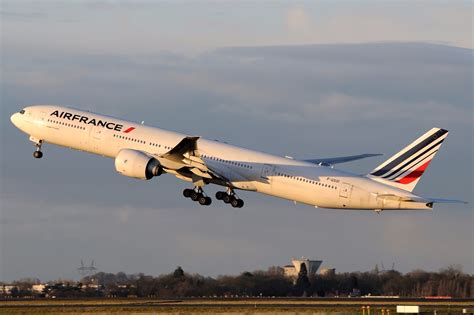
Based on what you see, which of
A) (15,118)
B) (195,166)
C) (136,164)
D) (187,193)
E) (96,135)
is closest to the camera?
(136,164)

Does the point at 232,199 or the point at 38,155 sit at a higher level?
the point at 38,155

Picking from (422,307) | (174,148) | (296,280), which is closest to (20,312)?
(174,148)

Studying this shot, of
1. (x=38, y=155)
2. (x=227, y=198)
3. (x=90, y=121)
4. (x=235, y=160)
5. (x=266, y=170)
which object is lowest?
Answer: (x=227, y=198)

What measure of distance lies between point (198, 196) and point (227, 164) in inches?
237

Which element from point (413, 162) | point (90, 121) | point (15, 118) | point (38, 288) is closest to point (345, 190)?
point (413, 162)

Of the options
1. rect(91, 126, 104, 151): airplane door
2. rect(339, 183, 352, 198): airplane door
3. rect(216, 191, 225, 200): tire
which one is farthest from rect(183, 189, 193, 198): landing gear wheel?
rect(339, 183, 352, 198): airplane door

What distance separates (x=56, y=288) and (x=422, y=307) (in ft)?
156

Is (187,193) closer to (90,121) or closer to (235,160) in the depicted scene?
(235,160)

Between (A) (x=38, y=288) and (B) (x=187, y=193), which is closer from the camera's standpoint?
(B) (x=187, y=193)

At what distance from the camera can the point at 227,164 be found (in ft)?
392

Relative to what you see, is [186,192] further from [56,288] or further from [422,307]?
[422,307]

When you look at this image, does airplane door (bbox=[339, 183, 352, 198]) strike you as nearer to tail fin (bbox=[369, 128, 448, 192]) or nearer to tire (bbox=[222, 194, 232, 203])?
tail fin (bbox=[369, 128, 448, 192])

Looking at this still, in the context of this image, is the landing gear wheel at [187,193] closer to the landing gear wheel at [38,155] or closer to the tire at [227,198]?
the tire at [227,198]

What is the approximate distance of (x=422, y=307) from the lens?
4023 inches
